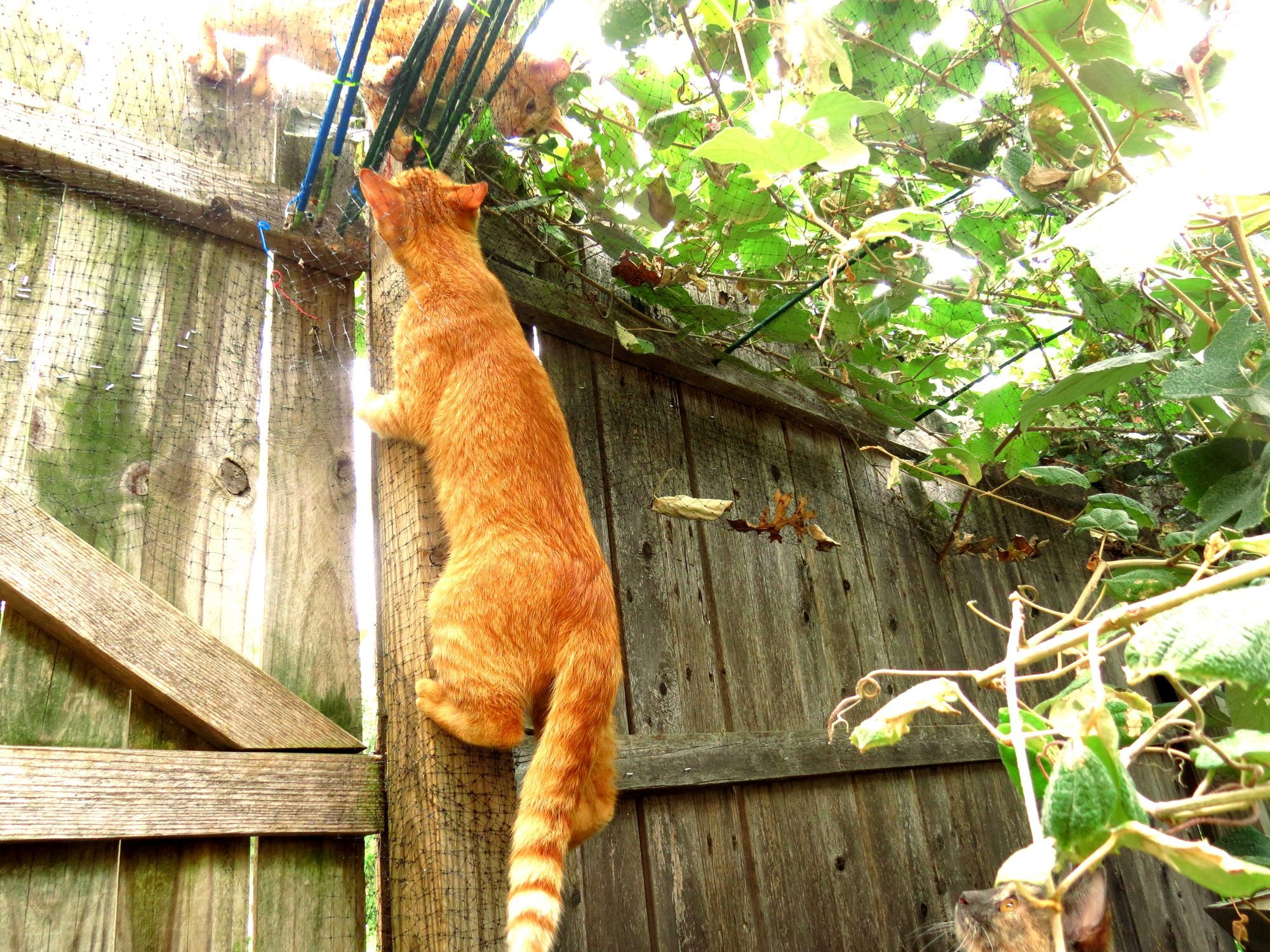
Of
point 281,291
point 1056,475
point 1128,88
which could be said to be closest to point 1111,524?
point 1056,475

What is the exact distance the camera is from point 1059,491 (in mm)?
4301

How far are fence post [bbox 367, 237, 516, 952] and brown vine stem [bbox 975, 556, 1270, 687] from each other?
953mm

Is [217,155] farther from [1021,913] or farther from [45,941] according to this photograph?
[1021,913]

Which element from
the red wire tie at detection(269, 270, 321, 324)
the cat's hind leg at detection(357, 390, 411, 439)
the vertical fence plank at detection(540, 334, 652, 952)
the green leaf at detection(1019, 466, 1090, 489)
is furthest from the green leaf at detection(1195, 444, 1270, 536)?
the red wire tie at detection(269, 270, 321, 324)

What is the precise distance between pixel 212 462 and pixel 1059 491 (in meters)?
4.01

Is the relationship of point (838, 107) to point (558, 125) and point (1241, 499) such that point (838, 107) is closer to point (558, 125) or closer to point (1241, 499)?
point (1241, 499)

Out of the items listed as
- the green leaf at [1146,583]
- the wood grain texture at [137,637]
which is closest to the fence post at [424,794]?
the wood grain texture at [137,637]

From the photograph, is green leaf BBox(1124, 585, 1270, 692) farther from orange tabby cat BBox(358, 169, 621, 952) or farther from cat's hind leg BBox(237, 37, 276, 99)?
cat's hind leg BBox(237, 37, 276, 99)

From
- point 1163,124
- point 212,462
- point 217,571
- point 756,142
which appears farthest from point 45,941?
point 1163,124

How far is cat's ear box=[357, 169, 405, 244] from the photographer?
5.94ft

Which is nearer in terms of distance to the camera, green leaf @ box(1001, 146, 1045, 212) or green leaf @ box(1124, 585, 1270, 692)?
green leaf @ box(1124, 585, 1270, 692)

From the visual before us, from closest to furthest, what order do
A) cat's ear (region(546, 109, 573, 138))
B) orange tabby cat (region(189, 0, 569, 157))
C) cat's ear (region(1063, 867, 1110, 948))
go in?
1. cat's ear (region(1063, 867, 1110, 948))
2. orange tabby cat (region(189, 0, 569, 157))
3. cat's ear (region(546, 109, 573, 138))

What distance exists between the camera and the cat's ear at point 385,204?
5.94ft

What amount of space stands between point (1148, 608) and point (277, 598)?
142cm
